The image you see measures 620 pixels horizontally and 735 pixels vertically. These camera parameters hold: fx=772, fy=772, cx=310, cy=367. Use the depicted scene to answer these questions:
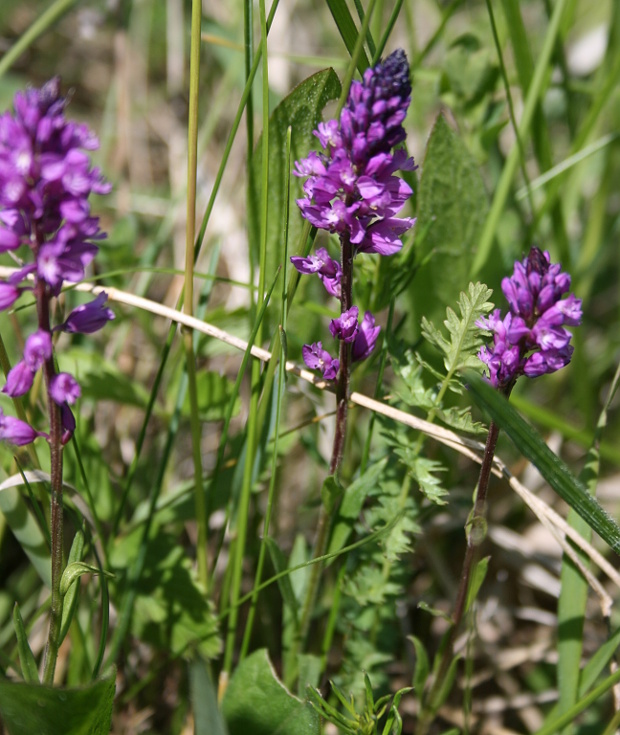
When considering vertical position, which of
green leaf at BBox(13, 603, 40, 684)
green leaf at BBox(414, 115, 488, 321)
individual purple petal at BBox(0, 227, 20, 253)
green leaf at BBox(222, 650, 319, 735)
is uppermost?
green leaf at BBox(414, 115, 488, 321)

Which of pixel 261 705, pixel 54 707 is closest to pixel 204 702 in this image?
pixel 54 707

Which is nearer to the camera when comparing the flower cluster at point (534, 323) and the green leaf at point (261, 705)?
the flower cluster at point (534, 323)

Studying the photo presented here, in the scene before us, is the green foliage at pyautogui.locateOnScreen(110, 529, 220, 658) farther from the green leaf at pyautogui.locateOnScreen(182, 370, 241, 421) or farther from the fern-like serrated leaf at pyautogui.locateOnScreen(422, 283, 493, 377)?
the fern-like serrated leaf at pyautogui.locateOnScreen(422, 283, 493, 377)

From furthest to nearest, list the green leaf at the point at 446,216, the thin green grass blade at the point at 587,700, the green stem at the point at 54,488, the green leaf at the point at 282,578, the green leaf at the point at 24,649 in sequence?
1. the green leaf at the point at 446,216
2. the green leaf at the point at 282,578
3. the thin green grass blade at the point at 587,700
4. the green leaf at the point at 24,649
5. the green stem at the point at 54,488

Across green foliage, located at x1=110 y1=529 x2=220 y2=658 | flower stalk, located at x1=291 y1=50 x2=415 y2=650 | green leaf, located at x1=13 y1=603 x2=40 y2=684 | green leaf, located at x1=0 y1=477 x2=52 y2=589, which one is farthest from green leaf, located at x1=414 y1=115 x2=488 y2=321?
green leaf, located at x1=13 y1=603 x2=40 y2=684

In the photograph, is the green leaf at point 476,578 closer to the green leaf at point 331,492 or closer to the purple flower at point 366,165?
the green leaf at point 331,492

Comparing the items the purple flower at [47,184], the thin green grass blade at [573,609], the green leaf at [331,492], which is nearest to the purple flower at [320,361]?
the green leaf at [331,492]
